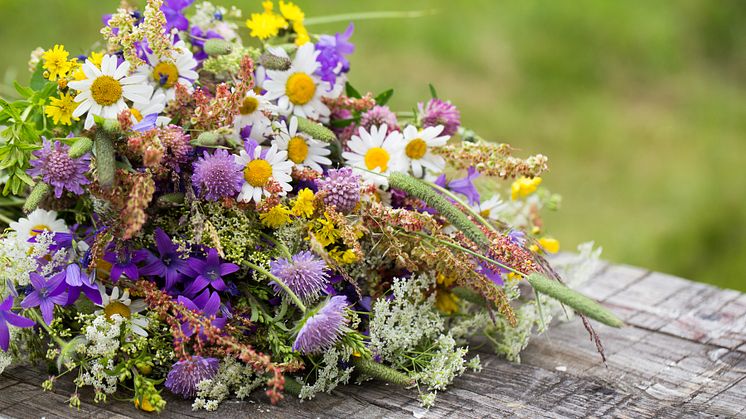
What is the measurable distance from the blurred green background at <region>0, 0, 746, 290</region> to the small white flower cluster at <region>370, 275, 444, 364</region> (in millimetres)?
2181

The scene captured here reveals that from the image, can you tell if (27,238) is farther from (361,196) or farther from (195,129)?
(361,196)

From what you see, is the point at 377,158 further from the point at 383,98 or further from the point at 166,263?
the point at 166,263

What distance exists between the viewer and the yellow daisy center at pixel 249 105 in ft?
4.50

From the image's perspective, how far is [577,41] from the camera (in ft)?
15.2

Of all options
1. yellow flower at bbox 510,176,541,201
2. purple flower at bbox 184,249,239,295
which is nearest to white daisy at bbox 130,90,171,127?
purple flower at bbox 184,249,239,295

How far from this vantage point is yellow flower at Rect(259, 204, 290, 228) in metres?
1.31

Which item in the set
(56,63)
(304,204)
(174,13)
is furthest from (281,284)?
(174,13)

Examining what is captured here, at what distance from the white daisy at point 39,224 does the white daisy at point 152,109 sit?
23 cm

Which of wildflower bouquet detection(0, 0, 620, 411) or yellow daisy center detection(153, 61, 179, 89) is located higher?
yellow daisy center detection(153, 61, 179, 89)

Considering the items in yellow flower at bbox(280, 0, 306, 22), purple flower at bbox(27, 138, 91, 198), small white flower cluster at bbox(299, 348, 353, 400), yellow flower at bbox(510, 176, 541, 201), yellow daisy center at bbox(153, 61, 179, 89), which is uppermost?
yellow flower at bbox(280, 0, 306, 22)

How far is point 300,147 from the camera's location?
56.7 inches

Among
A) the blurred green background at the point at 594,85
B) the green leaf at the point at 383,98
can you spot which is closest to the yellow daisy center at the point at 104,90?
the green leaf at the point at 383,98

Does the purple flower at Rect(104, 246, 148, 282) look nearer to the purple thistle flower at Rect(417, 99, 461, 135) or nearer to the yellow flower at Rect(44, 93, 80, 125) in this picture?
the yellow flower at Rect(44, 93, 80, 125)

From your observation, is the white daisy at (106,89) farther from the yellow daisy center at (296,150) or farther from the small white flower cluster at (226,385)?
the small white flower cluster at (226,385)
